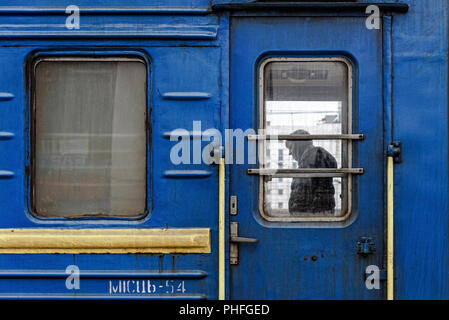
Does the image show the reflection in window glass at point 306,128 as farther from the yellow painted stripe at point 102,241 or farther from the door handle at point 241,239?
the yellow painted stripe at point 102,241

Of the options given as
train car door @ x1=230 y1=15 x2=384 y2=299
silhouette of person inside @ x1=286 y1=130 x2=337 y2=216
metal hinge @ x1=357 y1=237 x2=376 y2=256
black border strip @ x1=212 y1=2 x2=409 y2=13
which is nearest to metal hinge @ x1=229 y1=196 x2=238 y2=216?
train car door @ x1=230 y1=15 x2=384 y2=299

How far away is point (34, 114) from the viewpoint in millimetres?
2273

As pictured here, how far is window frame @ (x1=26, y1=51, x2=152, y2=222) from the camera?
226 centimetres

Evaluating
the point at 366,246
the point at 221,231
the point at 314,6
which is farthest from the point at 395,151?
the point at 221,231

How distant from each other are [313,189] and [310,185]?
29 millimetres

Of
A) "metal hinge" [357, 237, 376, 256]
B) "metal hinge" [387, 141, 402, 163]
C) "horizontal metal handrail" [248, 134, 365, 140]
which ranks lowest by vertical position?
"metal hinge" [357, 237, 376, 256]

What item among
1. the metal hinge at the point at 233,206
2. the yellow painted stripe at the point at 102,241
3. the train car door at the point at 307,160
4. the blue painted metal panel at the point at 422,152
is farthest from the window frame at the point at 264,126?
the yellow painted stripe at the point at 102,241

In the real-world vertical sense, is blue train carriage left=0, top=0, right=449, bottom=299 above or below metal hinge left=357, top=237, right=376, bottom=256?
above

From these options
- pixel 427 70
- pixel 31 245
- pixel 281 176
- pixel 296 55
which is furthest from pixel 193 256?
pixel 427 70

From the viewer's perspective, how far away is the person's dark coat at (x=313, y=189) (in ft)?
7.50

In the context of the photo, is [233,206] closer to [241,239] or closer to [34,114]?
[241,239]

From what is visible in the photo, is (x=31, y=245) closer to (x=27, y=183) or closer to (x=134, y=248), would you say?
(x=27, y=183)

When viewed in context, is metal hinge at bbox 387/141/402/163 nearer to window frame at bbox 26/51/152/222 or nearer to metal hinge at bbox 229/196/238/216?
metal hinge at bbox 229/196/238/216
